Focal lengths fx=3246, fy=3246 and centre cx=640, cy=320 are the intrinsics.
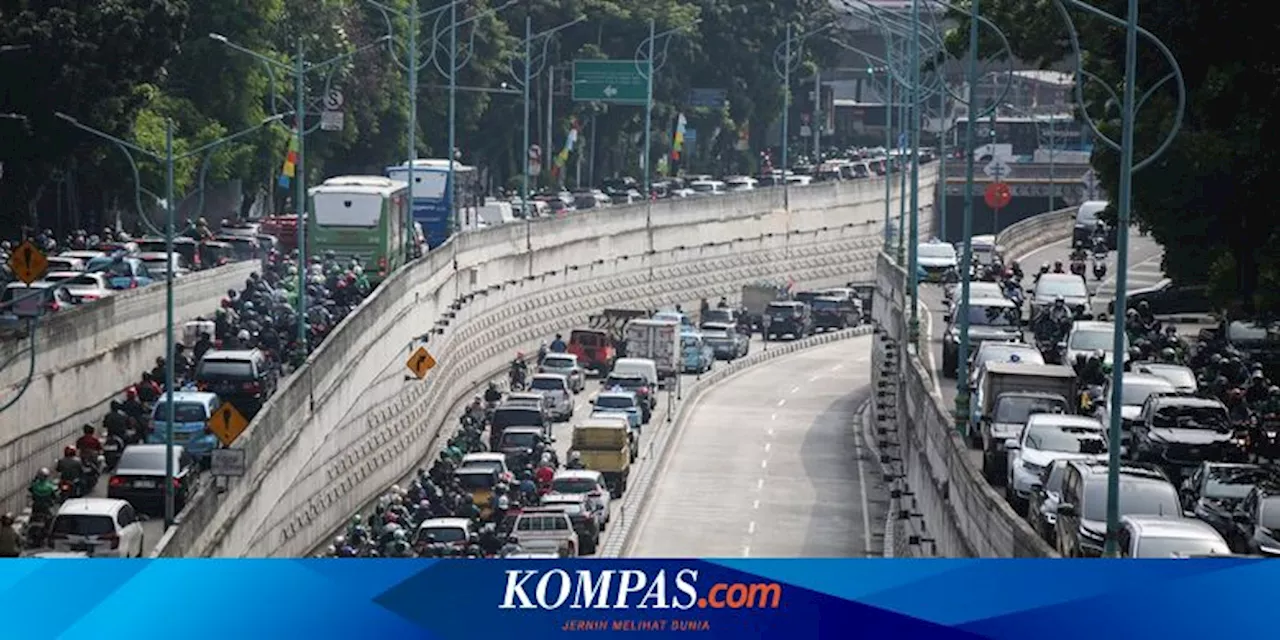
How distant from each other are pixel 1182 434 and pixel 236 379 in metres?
22.5

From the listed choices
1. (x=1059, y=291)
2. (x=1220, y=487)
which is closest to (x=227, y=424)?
(x=1220, y=487)

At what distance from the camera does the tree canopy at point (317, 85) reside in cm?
8031

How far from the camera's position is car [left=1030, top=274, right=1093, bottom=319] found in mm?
79250

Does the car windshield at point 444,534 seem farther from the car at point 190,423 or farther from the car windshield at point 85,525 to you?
the car windshield at point 85,525

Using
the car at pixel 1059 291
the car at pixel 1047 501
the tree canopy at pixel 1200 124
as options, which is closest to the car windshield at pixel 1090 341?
the tree canopy at pixel 1200 124

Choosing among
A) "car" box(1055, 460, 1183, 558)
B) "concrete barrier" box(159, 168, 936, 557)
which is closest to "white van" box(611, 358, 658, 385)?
"concrete barrier" box(159, 168, 936, 557)

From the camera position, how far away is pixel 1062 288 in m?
81.1

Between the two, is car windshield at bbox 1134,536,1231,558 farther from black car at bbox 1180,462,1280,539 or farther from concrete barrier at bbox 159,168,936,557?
concrete barrier at bbox 159,168,936,557

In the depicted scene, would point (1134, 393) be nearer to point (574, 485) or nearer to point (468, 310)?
point (574, 485)

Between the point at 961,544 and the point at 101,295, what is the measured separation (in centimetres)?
2537

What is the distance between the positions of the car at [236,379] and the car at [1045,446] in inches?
800

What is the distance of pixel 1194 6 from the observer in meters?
49.2

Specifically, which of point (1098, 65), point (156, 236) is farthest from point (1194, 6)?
point (156, 236)

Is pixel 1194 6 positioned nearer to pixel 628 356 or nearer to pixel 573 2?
pixel 628 356
